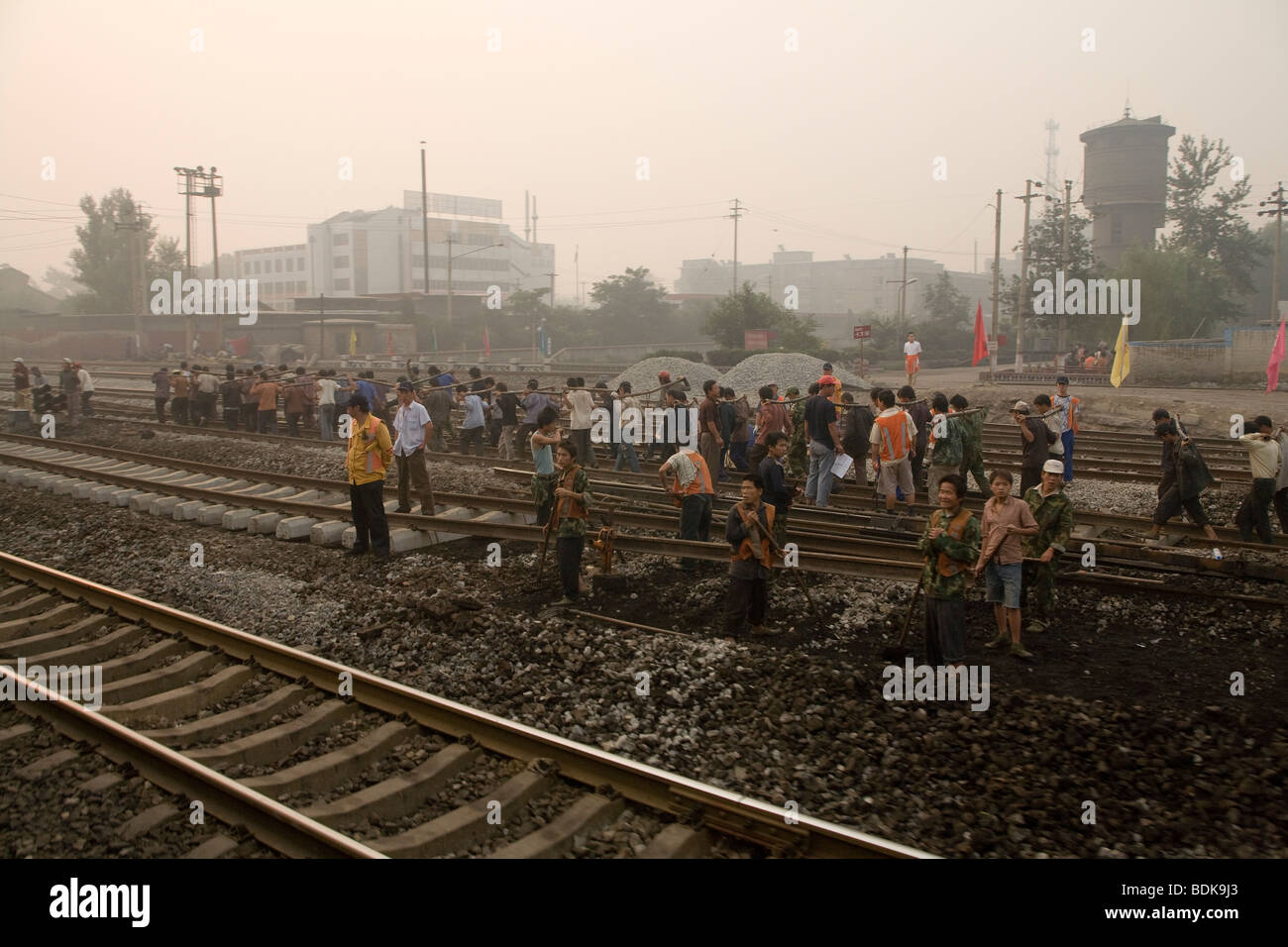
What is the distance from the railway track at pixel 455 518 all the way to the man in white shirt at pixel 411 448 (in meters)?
0.35

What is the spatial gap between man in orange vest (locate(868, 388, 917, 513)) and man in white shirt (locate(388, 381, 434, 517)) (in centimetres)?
544

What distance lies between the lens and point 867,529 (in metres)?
10.8

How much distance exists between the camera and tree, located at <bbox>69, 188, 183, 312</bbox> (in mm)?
73750

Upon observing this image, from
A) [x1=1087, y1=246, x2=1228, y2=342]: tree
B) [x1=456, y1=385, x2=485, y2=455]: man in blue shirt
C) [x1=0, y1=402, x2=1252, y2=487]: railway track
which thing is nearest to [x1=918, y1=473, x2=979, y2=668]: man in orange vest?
[x1=0, y1=402, x2=1252, y2=487]: railway track

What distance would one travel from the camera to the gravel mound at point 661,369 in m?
27.7

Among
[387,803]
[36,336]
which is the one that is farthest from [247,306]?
[387,803]

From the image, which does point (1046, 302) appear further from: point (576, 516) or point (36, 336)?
point (36, 336)

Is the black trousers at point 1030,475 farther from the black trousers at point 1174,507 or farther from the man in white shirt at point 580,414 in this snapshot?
the man in white shirt at point 580,414

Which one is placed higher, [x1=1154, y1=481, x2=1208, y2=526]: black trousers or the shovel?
[x1=1154, y1=481, x2=1208, y2=526]: black trousers

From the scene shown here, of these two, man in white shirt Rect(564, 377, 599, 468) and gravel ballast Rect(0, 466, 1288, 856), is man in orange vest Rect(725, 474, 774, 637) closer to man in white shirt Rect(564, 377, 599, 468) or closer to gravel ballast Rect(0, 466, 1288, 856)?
gravel ballast Rect(0, 466, 1288, 856)

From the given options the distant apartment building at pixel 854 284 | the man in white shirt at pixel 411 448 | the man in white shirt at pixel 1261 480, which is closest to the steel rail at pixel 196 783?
the man in white shirt at pixel 411 448

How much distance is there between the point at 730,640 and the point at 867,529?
3.48m

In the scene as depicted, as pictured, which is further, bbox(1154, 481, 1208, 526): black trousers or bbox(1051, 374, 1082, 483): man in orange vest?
bbox(1051, 374, 1082, 483): man in orange vest

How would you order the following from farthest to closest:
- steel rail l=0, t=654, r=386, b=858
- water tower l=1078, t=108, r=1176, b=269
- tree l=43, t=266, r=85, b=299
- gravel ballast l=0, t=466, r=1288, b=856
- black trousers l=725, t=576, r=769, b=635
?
tree l=43, t=266, r=85, b=299 < water tower l=1078, t=108, r=1176, b=269 < black trousers l=725, t=576, r=769, b=635 < gravel ballast l=0, t=466, r=1288, b=856 < steel rail l=0, t=654, r=386, b=858
